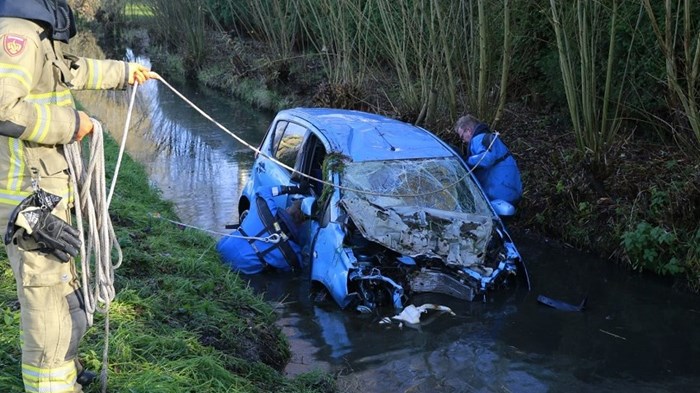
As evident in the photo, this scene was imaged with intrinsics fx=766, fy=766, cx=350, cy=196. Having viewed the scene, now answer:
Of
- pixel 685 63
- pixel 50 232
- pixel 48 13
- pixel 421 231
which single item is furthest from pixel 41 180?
pixel 685 63

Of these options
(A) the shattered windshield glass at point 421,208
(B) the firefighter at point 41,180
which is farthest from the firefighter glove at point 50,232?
(A) the shattered windshield glass at point 421,208

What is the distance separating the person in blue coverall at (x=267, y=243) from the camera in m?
7.96

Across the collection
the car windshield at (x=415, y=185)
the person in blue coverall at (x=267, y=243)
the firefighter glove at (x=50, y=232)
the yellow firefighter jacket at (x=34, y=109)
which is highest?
the yellow firefighter jacket at (x=34, y=109)

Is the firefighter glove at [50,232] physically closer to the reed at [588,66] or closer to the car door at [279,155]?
the car door at [279,155]

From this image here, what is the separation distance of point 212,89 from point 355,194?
1761 centimetres

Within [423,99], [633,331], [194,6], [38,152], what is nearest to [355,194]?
[633,331]

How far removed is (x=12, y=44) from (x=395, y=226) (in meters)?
4.38

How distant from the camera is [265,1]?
2231cm

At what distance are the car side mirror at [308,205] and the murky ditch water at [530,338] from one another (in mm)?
763

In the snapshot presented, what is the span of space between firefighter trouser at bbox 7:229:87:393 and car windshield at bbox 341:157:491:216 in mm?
3928

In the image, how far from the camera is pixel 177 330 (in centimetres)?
526

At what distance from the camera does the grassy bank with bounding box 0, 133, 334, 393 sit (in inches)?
173

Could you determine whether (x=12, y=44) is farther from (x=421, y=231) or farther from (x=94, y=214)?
(x=421, y=231)

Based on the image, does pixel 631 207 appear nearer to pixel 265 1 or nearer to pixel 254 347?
pixel 254 347
